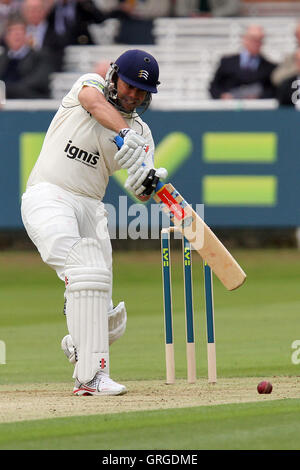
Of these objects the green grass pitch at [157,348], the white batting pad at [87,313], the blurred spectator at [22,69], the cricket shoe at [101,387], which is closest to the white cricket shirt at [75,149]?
the white batting pad at [87,313]

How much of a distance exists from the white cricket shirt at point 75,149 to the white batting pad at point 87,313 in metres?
0.63

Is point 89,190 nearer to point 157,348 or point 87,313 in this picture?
point 87,313

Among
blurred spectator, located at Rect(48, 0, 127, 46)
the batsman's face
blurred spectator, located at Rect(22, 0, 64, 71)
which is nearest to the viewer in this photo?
the batsman's face

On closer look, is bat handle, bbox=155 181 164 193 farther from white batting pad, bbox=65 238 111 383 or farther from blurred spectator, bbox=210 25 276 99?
blurred spectator, bbox=210 25 276 99

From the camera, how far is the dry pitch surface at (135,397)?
6.24 m

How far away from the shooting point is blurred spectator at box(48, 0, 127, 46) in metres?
18.0

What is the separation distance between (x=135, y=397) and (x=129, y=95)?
5.84 feet

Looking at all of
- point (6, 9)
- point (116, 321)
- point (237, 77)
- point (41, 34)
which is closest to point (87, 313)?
point (116, 321)

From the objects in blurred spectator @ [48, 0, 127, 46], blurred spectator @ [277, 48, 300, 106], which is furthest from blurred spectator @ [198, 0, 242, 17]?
blurred spectator @ [277, 48, 300, 106]

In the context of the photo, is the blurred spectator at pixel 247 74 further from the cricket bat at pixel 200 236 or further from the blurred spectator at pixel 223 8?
the cricket bat at pixel 200 236

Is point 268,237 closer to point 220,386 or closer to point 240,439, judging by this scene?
point 220,386

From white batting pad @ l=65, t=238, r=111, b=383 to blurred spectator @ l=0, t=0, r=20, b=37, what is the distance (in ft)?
42.1

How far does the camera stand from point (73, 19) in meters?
18.1

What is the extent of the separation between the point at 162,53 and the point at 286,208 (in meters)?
4.28
